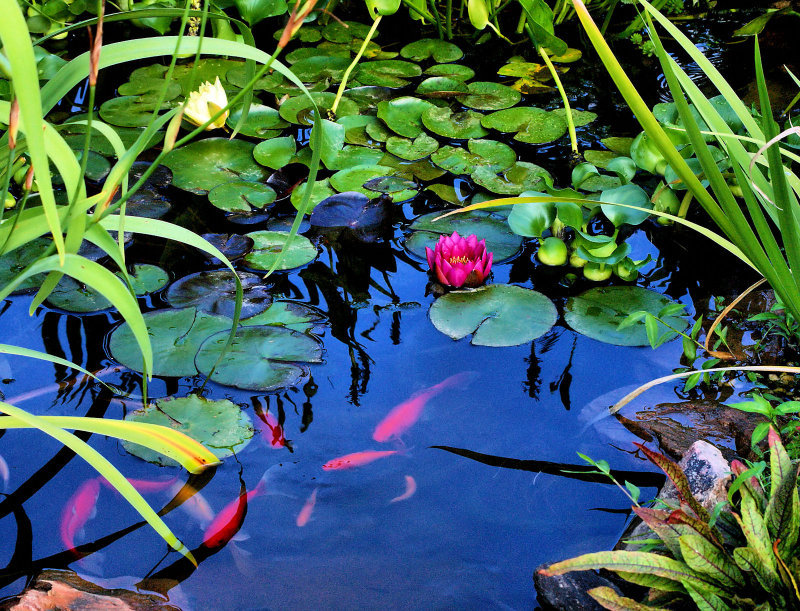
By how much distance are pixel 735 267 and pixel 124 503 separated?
1.83 m

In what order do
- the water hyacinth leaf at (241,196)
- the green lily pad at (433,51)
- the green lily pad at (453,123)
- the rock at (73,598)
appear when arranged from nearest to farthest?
the rock at (73,598) → the water hyacinth leaf at (241,196) → the green lily pad at (453,123) → the green lily pad at (433,51)

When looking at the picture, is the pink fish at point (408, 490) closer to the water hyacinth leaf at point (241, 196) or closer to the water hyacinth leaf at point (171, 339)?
the water hyacinth leaf at point (171, 339)

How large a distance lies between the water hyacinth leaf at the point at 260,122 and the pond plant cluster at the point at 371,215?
0.01 m

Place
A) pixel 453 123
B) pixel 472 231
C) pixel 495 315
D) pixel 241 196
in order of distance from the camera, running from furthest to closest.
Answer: pixel 453 123 → pixel 241 196 → pixel 472 231 → pixel 495 315

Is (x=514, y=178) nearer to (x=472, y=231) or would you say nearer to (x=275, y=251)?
(x=472, y=231)

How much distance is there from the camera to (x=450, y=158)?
2502 millimetres

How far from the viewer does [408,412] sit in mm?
1594

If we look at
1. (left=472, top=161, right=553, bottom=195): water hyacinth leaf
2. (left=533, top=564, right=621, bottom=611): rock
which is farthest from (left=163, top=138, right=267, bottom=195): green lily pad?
(left=533, top=564, right=621, bottom=611): rock

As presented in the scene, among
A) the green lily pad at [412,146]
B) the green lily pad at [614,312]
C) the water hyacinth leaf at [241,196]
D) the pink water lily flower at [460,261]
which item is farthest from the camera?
the green lily pad at [412,146]

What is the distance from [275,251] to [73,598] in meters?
1.15

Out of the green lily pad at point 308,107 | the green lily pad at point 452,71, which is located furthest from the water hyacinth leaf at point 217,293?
the green lily pad at point 452,71

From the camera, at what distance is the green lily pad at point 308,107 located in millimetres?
2758

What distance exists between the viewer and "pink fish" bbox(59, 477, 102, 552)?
131 centimetres

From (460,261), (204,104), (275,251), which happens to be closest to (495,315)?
(460,261)
